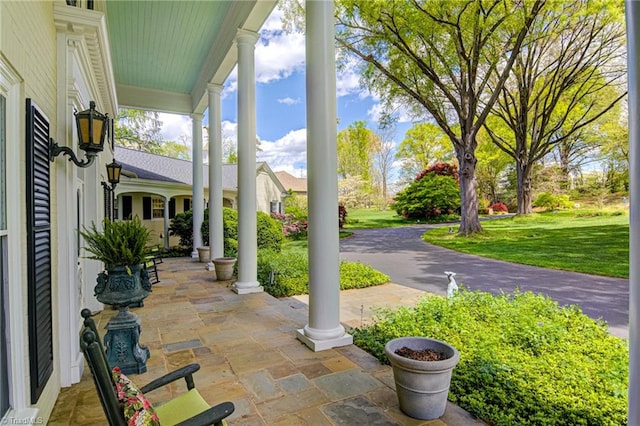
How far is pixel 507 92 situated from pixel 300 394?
61.1ft

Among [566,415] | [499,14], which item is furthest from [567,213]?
[566,415]

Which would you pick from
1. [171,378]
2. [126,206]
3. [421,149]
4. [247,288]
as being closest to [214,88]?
[247,288]

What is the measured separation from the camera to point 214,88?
8.34 m

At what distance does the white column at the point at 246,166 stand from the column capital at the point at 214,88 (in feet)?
8.09

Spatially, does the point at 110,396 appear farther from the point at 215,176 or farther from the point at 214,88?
the point at 214,88

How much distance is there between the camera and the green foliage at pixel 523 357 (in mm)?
2402

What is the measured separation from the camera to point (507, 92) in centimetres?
1709

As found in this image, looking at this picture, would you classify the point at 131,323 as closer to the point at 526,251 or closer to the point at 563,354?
the point at 563,354

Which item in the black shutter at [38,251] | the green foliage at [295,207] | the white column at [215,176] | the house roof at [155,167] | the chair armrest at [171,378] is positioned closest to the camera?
the chair armrest at [171,378]

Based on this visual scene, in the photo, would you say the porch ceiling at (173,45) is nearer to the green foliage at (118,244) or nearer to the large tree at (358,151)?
the green foliage at (118,244)

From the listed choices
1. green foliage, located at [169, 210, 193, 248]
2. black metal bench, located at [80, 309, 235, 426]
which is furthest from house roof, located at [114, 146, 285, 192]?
black metal bench, located at [80, 309, 235, 426]

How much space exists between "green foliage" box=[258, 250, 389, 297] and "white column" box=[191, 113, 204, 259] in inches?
129

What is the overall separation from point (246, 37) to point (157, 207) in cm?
1091

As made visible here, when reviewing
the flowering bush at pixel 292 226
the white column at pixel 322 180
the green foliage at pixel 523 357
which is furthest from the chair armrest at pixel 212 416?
the flowering bush at pixel 292 226
